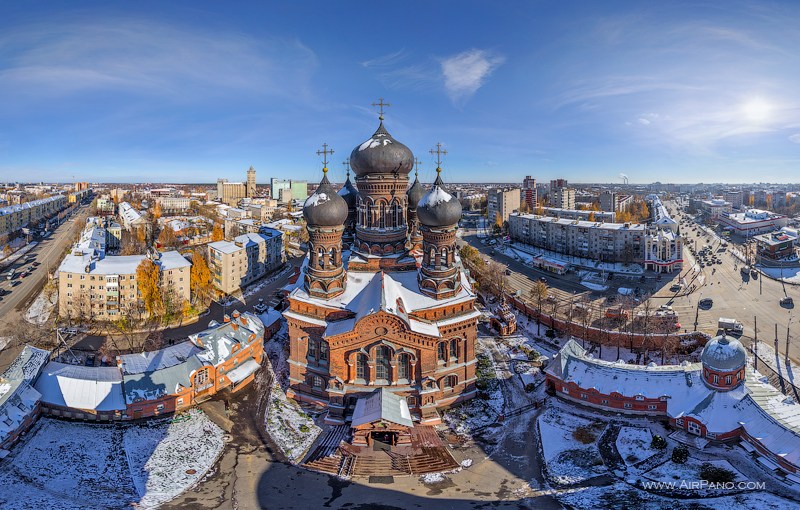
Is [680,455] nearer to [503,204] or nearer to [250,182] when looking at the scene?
[503,204]

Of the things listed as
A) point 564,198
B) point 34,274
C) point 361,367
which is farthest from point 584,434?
point 564,198

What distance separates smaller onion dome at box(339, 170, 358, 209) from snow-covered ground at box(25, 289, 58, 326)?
1113 inches

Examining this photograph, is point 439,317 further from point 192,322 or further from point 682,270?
point 682,270

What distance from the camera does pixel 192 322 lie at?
3900 cm

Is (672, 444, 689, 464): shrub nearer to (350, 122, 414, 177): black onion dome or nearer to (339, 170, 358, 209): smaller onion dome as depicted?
(350, 122, 414, 177): black onion dome

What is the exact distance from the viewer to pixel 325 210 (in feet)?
86.3

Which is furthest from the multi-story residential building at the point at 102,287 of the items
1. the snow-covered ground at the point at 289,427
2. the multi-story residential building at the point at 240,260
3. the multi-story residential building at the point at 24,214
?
the multi-story residential building at the point at 24,214

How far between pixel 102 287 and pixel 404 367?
3059 cm

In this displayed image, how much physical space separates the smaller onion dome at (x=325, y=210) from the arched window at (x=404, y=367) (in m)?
8.85

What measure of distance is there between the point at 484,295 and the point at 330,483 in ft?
96.0

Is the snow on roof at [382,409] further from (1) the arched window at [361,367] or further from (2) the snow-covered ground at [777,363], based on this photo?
(2) the snow-covered ground at [777,363]

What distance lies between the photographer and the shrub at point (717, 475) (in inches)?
717

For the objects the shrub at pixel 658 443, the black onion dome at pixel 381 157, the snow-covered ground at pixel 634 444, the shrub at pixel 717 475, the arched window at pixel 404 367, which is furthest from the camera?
the black onion dome at pixel 381 157

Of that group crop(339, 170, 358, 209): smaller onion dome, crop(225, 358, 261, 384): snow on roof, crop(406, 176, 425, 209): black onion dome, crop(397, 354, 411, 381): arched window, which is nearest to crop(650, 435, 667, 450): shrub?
crop(397, 354, 411, 381): arched window
